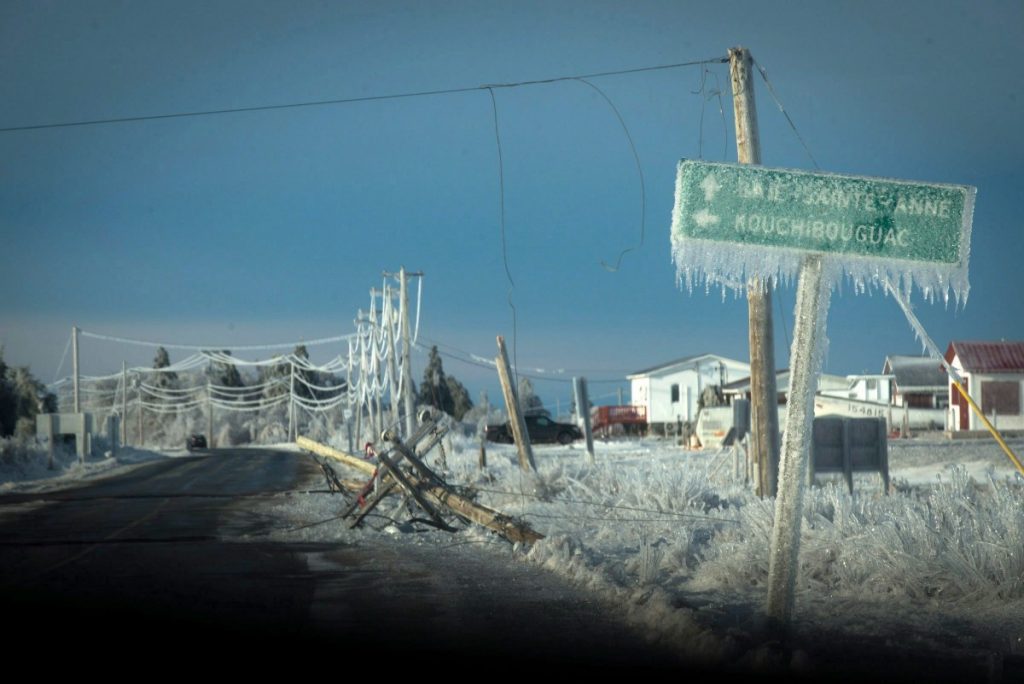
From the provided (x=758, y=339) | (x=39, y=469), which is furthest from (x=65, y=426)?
(x=758, y=339)

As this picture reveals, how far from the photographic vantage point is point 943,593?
884cm

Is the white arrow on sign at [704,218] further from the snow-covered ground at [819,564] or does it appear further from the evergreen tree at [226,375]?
the evergreen tree at [226,375]

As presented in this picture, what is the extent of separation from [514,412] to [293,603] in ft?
45.9

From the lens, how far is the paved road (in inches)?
303

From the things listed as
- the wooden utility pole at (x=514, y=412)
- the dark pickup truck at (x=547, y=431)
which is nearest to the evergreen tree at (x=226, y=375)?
the dark pickup truck at (x=547, y=431)

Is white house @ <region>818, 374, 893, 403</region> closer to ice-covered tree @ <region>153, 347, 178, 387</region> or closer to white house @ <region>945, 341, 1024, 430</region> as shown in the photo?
white house @ <region>945, 341, 1024, 430</region>

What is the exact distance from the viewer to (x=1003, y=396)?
153 feet

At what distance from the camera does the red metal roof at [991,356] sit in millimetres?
45812

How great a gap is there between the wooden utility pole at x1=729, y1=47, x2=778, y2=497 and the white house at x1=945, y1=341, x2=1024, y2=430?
111 ft

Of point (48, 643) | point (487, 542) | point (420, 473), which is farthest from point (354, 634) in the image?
point (420, 473)

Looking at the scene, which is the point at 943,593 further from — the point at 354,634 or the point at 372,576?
the point at 372,576

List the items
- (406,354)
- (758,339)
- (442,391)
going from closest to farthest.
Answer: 1. (758,339)
2. (406,354)
3. (442,391)

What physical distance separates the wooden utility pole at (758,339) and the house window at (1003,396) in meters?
35.1

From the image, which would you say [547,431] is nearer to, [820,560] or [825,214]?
[820,560]
